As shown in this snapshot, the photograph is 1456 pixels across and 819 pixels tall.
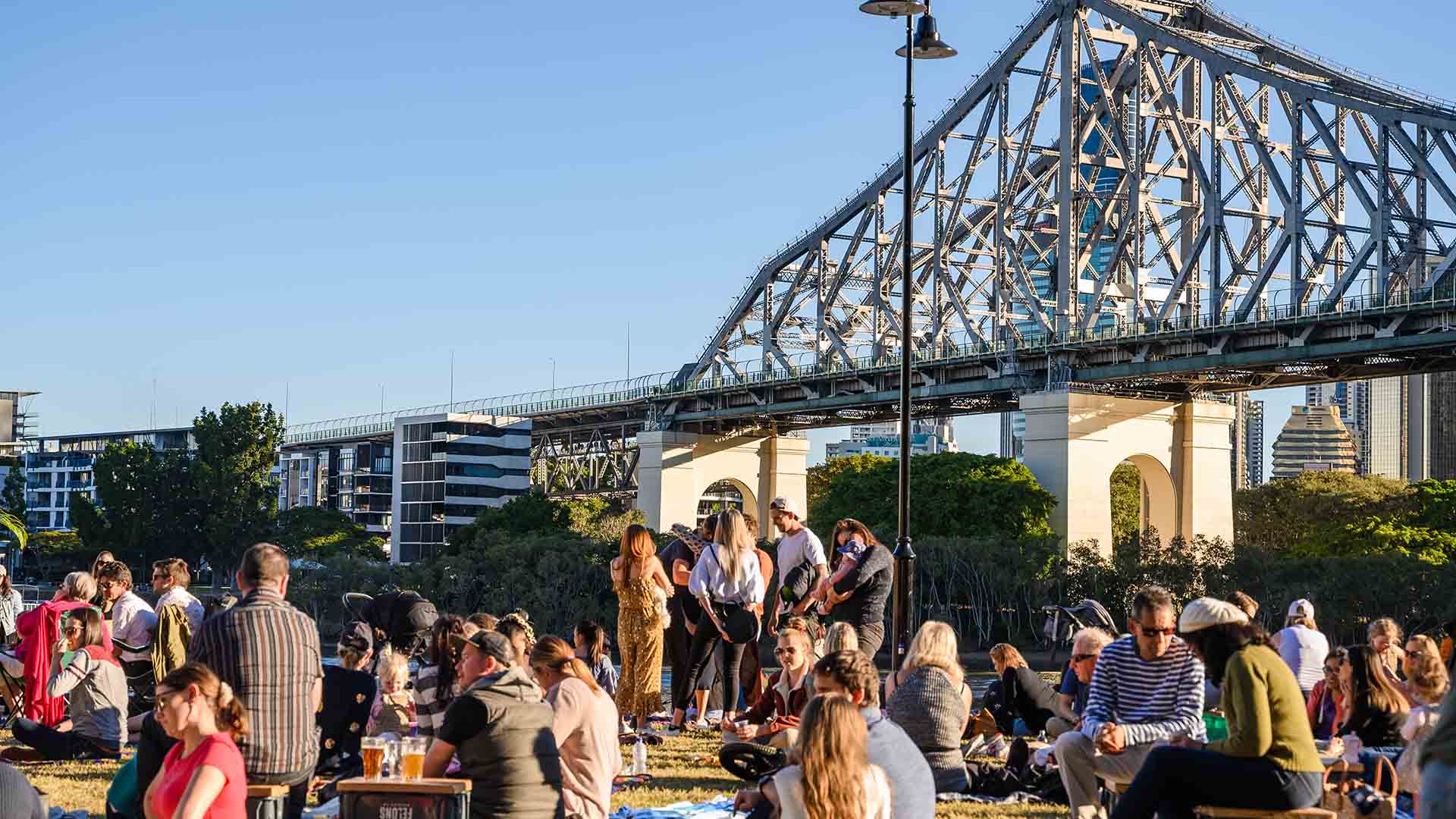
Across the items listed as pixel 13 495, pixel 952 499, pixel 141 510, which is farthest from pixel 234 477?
pixel 952 499

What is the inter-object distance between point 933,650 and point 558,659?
260cm

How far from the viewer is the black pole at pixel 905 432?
16969mm

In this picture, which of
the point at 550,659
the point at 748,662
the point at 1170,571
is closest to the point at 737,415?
the point at 1170,571

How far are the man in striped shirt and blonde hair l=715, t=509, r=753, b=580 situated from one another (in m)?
5.26

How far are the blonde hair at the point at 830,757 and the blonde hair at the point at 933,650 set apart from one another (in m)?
4.08

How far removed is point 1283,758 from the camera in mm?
7605

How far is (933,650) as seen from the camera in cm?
1059

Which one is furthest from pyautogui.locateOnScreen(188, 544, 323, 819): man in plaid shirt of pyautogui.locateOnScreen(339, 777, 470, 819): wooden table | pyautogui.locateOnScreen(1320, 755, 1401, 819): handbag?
pyautogui.locateOnScreen(1320, 755, 1401, 819): handbag

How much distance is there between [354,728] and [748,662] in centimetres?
500

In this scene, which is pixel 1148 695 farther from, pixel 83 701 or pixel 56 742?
pixel 56 742

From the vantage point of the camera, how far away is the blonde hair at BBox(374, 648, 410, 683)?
12336 mm

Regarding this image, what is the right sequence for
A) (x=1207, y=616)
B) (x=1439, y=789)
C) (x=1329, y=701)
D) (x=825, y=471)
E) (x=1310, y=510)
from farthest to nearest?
(x=825, y=471), (x=1310, y=510), (x=1329, y=701), (x=1207, y=616), (x=1439, y=789)

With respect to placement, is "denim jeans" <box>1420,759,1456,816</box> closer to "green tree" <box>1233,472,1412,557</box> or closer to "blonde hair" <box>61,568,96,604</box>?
"blonde hair" <box>61,568,96,604</box>

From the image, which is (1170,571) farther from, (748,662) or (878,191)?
(748,662)
